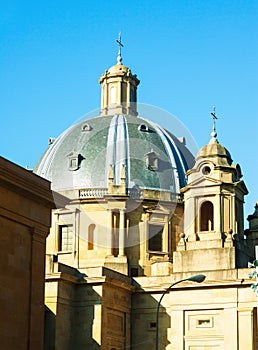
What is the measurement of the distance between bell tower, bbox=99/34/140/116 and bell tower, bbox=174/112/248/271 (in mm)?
14261

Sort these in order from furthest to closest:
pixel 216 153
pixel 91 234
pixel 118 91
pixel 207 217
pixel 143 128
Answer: pixel 118 91
pixel 143 128
pixel 91 234
pixel 207 217
pixel 216 153

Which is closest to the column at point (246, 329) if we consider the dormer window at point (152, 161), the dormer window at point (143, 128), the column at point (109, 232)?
the column at point (109, 232)

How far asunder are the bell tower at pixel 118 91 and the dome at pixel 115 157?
78.5 inches

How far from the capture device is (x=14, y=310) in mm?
34406

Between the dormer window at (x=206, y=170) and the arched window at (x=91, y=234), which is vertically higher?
the dormer window at (x=206, y=170)

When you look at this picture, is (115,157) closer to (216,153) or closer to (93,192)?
(93,192)

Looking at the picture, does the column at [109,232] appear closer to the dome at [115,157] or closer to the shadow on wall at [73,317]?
the dome at [115,157]

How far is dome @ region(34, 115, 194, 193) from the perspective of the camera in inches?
2601

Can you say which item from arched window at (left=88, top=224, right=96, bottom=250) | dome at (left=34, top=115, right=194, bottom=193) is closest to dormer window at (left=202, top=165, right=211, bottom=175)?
dome at (left=34, top=115, right=194, bottom=193)

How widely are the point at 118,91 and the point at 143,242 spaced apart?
14.0m

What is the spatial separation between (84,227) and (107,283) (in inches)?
357

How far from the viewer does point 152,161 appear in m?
67.3

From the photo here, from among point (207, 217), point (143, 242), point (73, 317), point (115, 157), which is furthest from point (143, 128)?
point (73, 317)

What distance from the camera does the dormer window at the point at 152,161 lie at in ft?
219
